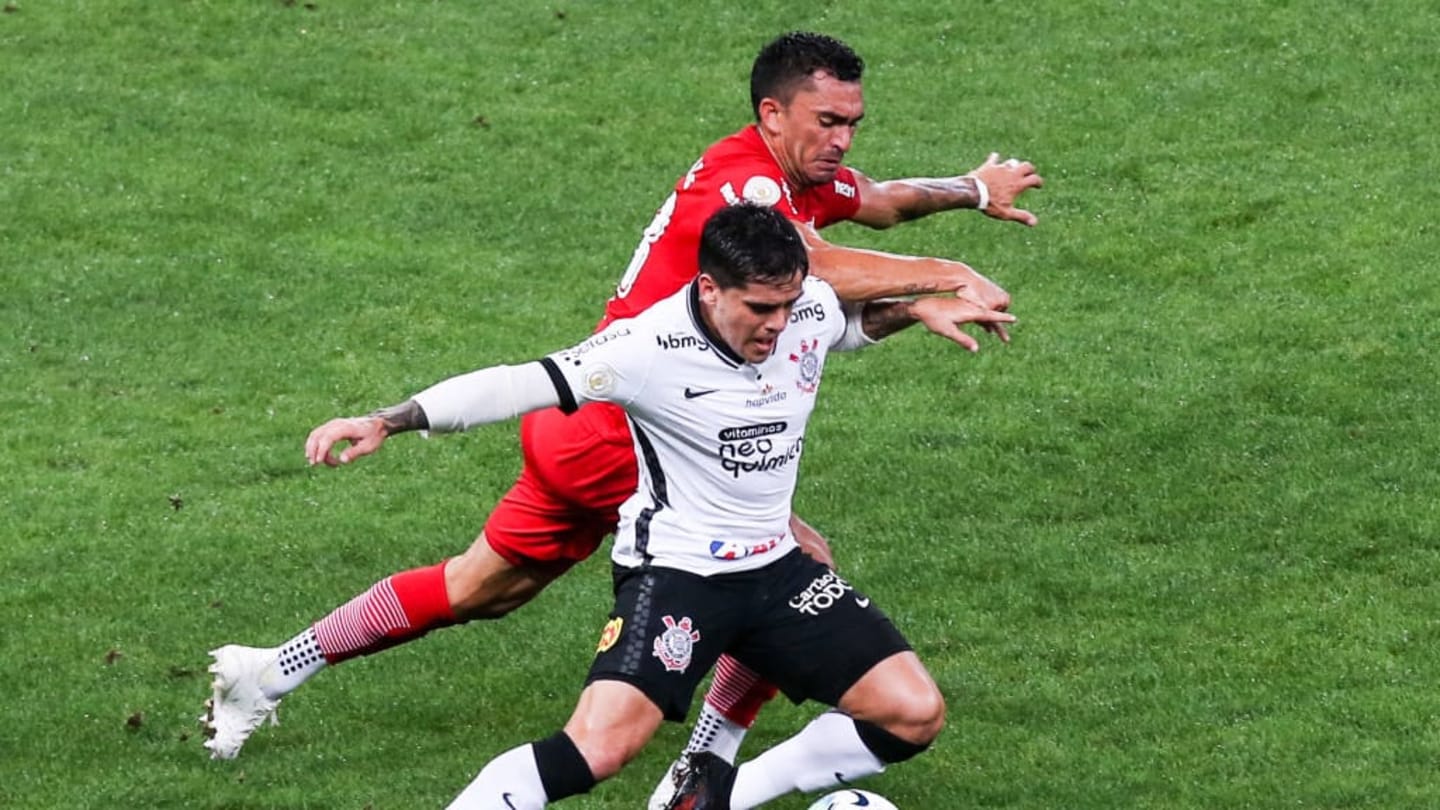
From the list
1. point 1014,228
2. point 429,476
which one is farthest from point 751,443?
point 1014,228

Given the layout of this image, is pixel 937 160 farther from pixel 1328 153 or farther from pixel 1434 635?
pixel 1434 635

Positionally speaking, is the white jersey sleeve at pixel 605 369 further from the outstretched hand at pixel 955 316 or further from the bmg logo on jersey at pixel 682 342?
the outstretched hand at pixel 955 316

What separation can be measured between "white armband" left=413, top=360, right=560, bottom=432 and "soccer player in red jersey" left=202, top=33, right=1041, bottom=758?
1.17 metres

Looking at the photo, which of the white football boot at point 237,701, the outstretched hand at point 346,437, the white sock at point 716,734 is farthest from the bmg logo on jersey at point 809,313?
the white football boot at point 237,701

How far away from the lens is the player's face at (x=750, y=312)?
24.9ft

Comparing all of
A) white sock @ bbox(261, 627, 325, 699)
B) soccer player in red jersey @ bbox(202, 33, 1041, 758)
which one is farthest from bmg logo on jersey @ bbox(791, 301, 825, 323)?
white sock @ bbox(261, 627, 325, 699)

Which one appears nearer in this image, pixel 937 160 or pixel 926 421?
pixel 926 421

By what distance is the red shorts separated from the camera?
348 inches

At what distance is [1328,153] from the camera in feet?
52.6

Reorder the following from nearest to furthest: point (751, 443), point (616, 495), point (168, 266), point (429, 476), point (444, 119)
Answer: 1. point (751, 443)
2. point (616, 495)
3. point (429, 476)
4. point (168, 266)
5. point (444, 119)

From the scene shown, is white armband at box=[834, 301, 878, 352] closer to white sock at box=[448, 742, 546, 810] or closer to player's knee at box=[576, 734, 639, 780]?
player's knee at box=[576, 734, 639, 780]

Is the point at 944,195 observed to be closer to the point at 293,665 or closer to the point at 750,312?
the point at 750,312

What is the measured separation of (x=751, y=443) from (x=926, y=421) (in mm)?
5242

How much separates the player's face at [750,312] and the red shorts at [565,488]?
1151 millimetres
